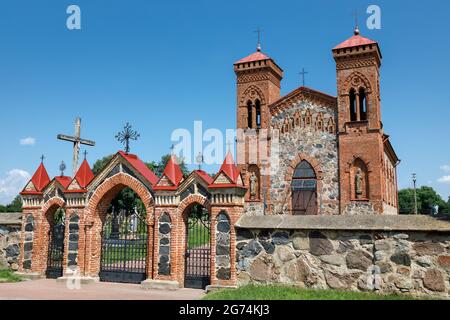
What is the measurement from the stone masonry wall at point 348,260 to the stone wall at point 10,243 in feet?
26.6

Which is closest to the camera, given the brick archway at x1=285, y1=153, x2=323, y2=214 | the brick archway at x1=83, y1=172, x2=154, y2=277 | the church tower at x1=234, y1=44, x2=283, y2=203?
the brick archway at x1=83, y1=172, x2=154, y2=277

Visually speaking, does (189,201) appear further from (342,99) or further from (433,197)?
(433,197)

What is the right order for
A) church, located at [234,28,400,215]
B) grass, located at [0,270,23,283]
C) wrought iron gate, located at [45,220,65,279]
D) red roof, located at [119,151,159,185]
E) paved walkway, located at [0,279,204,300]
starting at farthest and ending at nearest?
church, located at [234,28,400,215] → wrought iron gate, located at [45,220,65,279] → grass, located at [0,270,23,283] → red roof, located at [119,151,159,185] → paved walkway, located at [0,279,204,300]

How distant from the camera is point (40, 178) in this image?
532 inches

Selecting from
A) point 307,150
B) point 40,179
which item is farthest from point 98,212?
point 307,150

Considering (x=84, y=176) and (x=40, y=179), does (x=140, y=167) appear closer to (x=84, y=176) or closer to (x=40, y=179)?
(x=84, y=176)

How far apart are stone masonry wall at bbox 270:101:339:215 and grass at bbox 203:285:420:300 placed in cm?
1447

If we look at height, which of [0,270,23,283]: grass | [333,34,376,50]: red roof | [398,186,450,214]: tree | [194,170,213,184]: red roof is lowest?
[0,270,23,283]: grass

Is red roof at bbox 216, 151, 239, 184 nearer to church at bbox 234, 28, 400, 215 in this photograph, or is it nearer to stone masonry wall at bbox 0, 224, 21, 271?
stone masonry wall at bbox 0, 224, 21, 271

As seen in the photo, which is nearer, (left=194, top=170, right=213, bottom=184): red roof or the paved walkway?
the paved walkway

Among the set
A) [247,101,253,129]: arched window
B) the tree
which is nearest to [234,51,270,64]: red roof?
[247,101,253,129]: arched window

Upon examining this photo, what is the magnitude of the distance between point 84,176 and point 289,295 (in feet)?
24.4

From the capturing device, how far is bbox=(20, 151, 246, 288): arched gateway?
34.8ft

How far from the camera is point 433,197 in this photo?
84375 mm
